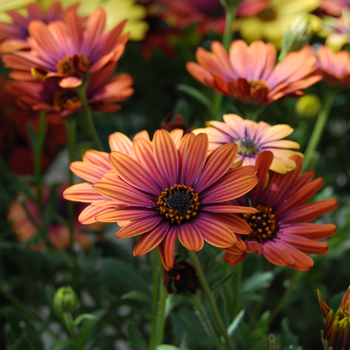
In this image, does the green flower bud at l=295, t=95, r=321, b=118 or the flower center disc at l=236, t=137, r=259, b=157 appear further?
the green flower bud at l=295, t=95, r=321, b=118

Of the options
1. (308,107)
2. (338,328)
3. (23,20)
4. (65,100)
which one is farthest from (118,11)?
(338,328)

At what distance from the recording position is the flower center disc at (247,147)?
0.41 metres

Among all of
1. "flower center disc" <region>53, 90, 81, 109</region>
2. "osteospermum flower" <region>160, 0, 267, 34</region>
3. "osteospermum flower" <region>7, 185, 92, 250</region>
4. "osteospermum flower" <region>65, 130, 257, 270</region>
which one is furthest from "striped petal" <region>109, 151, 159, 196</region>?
"osteospermum flower" <region>160, 0, 267, 34</region>

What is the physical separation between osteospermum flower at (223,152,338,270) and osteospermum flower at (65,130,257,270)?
0.04 metres

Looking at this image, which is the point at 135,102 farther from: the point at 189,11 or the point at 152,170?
the point at 152,170

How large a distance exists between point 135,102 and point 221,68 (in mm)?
570

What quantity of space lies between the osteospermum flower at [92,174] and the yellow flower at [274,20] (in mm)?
488

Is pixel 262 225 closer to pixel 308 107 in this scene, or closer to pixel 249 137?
pixel 249 137

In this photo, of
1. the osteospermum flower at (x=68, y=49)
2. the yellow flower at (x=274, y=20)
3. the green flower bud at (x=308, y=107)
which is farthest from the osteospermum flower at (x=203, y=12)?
the osteospermum flower at (x=68, y=49)

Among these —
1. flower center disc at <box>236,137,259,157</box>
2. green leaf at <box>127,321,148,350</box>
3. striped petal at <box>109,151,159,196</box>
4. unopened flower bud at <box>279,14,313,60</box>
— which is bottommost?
green leaf at <box>127,321,148,350</box>

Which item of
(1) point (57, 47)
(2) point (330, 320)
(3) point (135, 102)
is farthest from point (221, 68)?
(3) point (135, 102)

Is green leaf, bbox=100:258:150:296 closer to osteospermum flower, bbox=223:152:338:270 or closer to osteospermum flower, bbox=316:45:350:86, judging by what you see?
osteospermum flower, bbox=223:152:338:270

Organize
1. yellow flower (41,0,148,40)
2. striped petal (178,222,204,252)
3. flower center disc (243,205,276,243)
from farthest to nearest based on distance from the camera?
yellow flower (41,0,148,40) < flower center disc (243,205,276,243) < striped petal (178,222,204,252)

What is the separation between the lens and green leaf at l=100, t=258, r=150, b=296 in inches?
23.0
